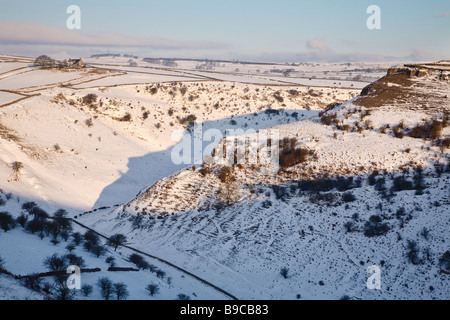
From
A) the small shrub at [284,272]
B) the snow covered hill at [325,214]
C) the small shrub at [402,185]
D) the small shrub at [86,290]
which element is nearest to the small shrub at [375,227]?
the snow covered hill at [325,214]

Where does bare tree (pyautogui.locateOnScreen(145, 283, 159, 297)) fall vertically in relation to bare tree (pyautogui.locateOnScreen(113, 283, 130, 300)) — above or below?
below

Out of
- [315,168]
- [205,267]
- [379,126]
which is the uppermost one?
[379,126]

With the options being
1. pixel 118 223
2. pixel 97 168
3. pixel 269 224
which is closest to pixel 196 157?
pixel 97 168

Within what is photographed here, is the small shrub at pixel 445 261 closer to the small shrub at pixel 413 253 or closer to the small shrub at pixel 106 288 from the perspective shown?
the small shrub at pixel 413 253

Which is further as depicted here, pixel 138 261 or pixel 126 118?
pixel 126 118

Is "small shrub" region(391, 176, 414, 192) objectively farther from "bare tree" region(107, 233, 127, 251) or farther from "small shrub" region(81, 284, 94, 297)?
"small shrub" region(81, 284, 94, 297)

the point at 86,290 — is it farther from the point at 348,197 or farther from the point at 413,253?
the point at 348,197

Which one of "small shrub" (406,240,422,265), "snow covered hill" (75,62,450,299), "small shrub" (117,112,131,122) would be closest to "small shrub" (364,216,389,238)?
"snow covered hill" (75,62,450,299)

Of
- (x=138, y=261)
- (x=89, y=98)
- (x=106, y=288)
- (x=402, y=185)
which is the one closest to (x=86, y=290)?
(x=106, y=288)

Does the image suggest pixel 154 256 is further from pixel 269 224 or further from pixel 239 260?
pixel 269 224

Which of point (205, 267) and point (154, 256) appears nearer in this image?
point (205, 267)

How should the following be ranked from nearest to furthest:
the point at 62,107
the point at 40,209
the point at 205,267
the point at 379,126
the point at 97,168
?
the point at 205,267 → the point at 40,209 → the point at 379,126 → the point at 97,168 → the point at 62,107
